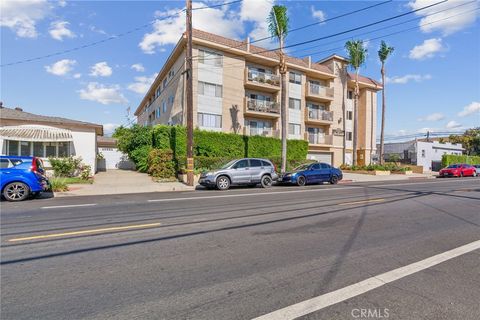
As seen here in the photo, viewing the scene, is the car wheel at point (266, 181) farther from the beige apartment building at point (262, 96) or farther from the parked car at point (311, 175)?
the beige apartment building at point (262, 96)

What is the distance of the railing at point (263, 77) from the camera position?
3123 cm

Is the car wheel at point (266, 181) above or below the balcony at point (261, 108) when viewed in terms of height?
below

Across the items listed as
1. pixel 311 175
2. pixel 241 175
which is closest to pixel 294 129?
pixel 311 175

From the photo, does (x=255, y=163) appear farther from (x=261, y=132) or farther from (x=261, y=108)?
(x=261, y=132)

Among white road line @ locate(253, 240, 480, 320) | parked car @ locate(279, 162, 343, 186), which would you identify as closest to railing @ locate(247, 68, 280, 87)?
parked car @ locate(279, 162, 343, 186)

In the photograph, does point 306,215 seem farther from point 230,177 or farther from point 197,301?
point 230,177


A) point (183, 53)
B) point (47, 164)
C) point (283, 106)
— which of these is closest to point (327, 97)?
point (283, 106)

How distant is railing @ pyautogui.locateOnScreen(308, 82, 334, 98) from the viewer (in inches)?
1431

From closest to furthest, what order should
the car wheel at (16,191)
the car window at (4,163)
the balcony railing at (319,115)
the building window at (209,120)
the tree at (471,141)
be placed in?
1. the car wheel at (16,191)
2. the car window at (4,163)
3. the building window at (209,120)
4. the balcony railing at (319,115)
5. the tree at (471,141)

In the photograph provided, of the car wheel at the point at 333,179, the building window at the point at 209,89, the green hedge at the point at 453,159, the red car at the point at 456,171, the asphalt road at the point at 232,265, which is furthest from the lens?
the green hedge at the point at 453,159

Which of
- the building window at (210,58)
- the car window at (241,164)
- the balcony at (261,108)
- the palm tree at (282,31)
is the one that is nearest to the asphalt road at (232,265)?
the car window at (241,164)

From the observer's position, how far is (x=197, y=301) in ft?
10.8

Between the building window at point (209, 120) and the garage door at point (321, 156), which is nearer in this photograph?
the building window at point (209, 120)

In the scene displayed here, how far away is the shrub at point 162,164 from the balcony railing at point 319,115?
790 inches
